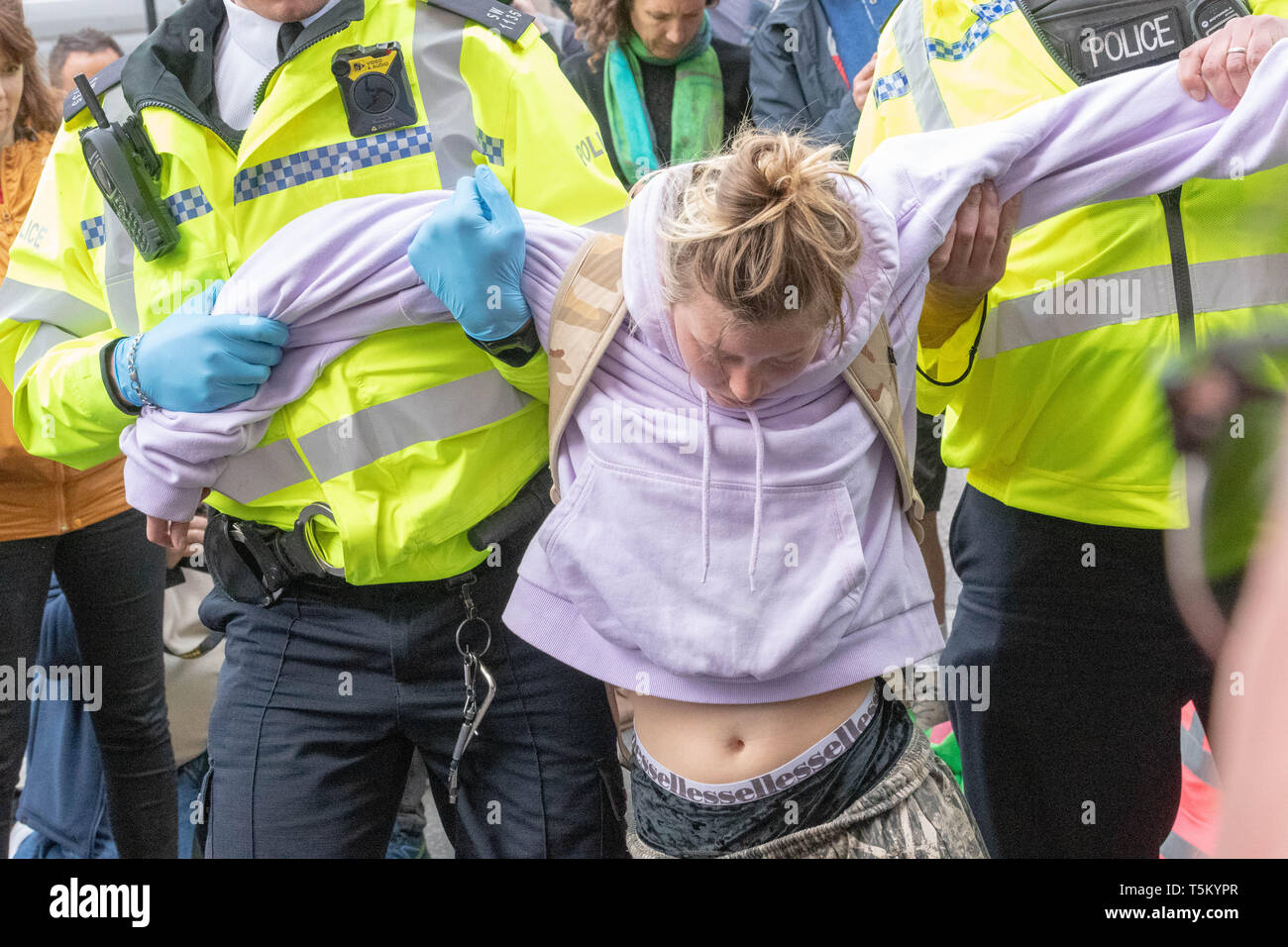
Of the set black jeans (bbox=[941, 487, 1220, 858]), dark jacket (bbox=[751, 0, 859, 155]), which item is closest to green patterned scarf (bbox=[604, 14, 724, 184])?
dark jacket (bbox=[751, 0, 859, 155])

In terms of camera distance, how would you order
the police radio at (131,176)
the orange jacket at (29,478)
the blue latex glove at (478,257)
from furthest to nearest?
the orange jacket at (29,478) < the police radio at (131,176) < the blue latex glove at (478,257)

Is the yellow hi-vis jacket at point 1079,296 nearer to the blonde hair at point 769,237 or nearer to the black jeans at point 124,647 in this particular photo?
the blonde hair at point 769,237

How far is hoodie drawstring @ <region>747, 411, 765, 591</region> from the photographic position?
1.38 m

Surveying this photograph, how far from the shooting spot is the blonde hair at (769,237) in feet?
4.16

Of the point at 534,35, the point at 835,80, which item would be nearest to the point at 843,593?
the point at 534,35

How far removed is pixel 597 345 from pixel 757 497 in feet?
0.79

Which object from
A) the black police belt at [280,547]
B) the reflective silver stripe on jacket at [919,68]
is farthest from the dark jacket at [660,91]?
the black police belt at [280,547]

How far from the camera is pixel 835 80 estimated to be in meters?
2.70

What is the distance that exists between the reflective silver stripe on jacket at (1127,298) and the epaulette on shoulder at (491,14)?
2.29 feet

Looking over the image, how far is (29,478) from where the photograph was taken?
7.00ft

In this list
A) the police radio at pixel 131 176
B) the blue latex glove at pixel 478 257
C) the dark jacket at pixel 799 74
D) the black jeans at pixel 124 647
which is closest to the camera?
the blue latex glove at pixel 478 257

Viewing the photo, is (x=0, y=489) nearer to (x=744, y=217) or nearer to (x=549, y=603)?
(x=549, y=603)

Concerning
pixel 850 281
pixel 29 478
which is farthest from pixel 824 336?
pixel 29 478

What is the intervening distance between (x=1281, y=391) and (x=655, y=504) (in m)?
0.83
